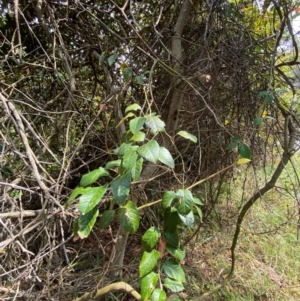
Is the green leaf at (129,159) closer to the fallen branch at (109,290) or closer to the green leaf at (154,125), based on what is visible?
the green leaf at (154,125)

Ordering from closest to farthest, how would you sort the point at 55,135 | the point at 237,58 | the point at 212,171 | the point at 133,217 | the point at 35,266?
the point at 133,217
the point at 35,266
the point at 237,58
the point at 55,135
the point at 212,171

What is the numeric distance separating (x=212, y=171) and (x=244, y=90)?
579mm

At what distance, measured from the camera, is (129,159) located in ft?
2.68

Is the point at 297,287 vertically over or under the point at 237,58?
under

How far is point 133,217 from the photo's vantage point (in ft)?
2.94

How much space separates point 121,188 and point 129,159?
0.08 m

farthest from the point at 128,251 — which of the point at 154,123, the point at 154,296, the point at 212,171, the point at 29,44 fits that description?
the point at 29,44

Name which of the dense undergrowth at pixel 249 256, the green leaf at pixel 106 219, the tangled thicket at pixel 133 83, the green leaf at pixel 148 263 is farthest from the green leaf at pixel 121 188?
the dense undergrowth at pixel 249 256

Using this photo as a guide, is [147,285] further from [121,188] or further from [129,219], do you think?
[121,188]

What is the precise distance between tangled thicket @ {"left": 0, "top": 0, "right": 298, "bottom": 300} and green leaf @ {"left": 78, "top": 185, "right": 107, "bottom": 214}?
1.97 feet

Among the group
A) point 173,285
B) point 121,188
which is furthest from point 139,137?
point 173,285

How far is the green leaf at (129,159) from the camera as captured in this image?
31.9 inches

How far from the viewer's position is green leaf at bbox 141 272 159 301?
3.01 feet

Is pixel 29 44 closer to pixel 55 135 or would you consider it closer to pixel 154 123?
pixel 55 135
